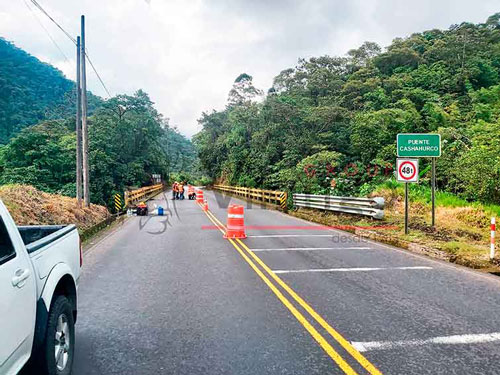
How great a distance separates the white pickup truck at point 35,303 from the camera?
96.0 inches

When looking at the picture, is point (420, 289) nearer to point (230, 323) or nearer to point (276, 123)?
point (230, 323)

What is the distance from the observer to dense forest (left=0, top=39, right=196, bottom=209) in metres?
29.6

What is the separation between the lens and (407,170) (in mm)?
11602

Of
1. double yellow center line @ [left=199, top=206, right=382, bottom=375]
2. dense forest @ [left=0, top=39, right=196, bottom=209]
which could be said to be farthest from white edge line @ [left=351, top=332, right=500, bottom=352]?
dense forest @ [left=0, top=39, right=196, bottom=209]

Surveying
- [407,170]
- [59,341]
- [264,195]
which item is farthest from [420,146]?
[264,195]

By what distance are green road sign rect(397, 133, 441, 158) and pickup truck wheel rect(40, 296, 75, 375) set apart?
10627 mm

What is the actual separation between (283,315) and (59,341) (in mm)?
2748

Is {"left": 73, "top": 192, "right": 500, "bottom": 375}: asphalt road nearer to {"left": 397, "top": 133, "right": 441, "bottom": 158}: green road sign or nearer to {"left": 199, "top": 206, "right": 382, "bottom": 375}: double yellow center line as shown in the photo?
{"left": 199, "top": 206, "right": 382, "bottom": 375}: double yellow center line

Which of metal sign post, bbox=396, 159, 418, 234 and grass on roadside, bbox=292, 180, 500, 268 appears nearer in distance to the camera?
grass on roadside, bbox=292, 180, 500, 268

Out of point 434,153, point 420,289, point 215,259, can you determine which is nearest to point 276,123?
point 434,153

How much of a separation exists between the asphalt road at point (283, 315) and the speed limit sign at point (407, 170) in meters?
3.40

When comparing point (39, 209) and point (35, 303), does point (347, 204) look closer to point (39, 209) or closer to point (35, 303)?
point (39, 209)

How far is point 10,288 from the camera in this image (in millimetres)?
2475

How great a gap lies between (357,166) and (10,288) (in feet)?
73.0
